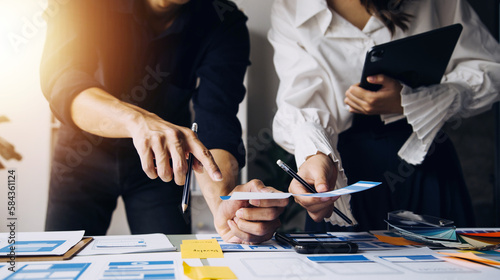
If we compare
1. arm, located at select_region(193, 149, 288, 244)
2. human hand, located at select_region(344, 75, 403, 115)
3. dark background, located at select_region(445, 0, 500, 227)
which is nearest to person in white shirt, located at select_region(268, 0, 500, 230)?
human hand, located at select_region(344, 75, 403, 115)

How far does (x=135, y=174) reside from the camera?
0.96m

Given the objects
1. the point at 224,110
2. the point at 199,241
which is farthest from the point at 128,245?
the point at 224,110

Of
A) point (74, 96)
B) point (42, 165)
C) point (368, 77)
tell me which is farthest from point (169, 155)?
point (42, 165)

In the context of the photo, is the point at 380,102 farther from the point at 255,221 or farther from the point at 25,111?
the point at 25,111

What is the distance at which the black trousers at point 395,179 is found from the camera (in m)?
0.95

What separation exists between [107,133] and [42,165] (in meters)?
1.22

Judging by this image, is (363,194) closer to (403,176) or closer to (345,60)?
(403,176)

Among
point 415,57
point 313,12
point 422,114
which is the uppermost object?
point 313,12

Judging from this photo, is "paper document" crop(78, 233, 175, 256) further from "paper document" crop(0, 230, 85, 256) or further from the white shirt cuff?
the white shirt cuff

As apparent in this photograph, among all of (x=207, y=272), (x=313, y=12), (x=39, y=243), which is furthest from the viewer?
(x=313, y=12)

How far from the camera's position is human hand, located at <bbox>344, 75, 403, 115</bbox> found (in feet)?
2.88

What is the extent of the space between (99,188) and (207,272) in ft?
1.97

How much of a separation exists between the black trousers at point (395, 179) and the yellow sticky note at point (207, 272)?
540 millimetres

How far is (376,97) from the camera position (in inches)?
34.8
